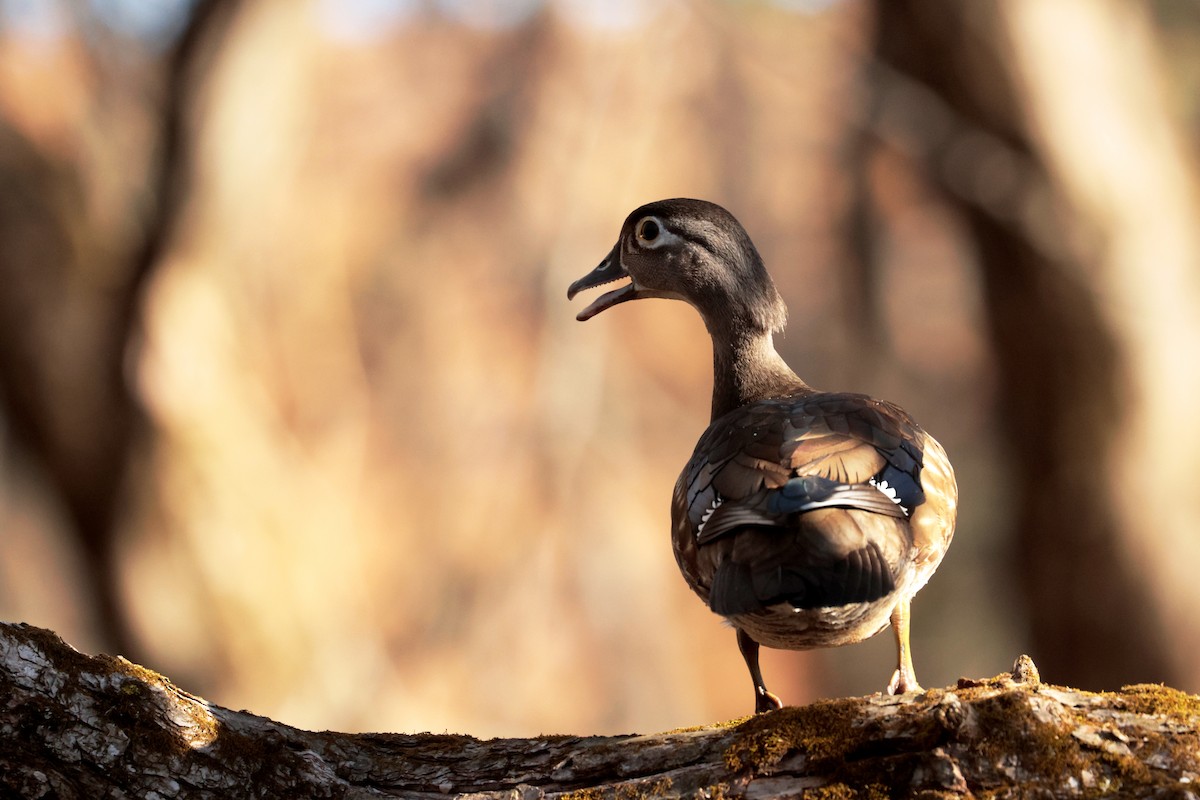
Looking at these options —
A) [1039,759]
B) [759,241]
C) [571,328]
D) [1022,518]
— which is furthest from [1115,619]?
[759,241]

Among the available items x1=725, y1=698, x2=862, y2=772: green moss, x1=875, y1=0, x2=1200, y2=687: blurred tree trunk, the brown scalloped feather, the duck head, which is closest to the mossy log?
x1=725, y1=698, x2=862, y2=772: green moss

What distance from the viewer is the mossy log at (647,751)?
2969mm

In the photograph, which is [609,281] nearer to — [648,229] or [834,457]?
[648,229]

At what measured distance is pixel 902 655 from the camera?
13.2 ft

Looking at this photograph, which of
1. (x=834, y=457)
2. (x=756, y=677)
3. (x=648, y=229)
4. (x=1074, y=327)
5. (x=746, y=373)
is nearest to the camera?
(x=834, y=457)

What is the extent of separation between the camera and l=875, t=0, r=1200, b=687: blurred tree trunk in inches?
307

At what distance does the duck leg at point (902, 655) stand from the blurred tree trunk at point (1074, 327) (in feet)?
14.3

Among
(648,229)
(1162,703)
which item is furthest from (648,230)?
(1162,703)

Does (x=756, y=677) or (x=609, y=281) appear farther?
(x=609, y=281)

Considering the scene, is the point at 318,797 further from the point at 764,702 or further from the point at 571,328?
the point at 571,328

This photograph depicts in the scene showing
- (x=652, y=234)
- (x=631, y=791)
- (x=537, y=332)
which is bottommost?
(x=631, y=791)

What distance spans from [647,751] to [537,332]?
1413 cm

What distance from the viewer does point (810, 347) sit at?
2025 cm

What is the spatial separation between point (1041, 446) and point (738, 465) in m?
4.94
